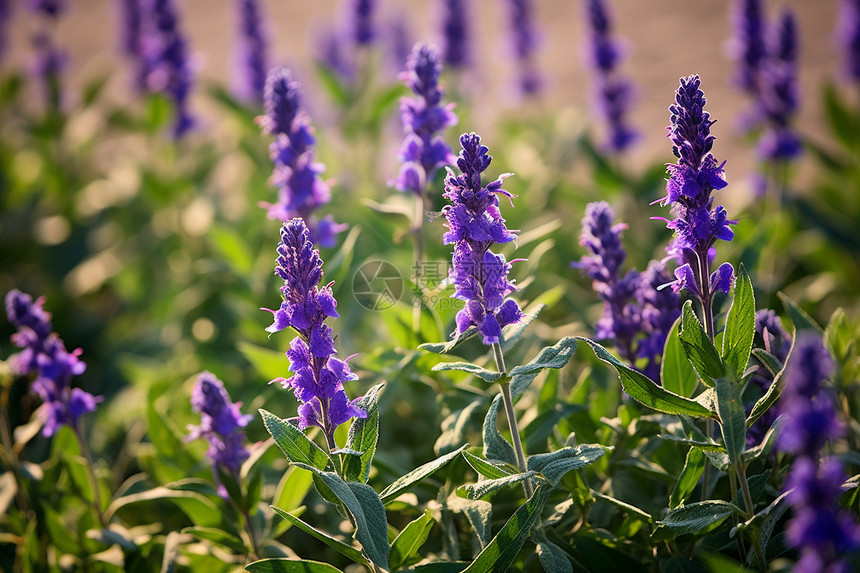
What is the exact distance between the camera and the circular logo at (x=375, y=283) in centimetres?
327

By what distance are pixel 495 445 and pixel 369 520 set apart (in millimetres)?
457

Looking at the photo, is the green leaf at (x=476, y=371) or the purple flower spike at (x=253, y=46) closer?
the green leaf at (x=476, y=371)

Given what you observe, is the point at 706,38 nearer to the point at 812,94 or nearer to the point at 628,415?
the point at 812,94

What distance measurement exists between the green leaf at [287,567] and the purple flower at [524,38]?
4.61 metres

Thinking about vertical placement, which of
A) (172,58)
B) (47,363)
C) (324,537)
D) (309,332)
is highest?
(172,58)

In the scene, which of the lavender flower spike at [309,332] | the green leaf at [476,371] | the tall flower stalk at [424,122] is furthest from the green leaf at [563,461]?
the tall flower stalk at [424,122]

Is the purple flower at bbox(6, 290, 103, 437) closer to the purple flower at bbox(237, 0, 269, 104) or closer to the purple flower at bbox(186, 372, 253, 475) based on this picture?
the purple flower at bbox(186, 372, 253, 475)

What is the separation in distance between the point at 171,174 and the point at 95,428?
2097 millimetres

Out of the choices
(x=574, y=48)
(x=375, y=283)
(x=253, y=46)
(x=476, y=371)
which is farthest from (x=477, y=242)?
(x=574, y=48)

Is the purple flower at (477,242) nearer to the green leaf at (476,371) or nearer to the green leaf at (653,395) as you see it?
A: the green leaf at (476,371)

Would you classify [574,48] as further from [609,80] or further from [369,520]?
[369,520]

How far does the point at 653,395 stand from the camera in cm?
203

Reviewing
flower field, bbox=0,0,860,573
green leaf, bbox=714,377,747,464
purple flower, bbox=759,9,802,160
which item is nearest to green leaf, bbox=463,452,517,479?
flower field, bbox=0,0,860,573

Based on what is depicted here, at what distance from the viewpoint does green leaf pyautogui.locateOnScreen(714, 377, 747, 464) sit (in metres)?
1.94
